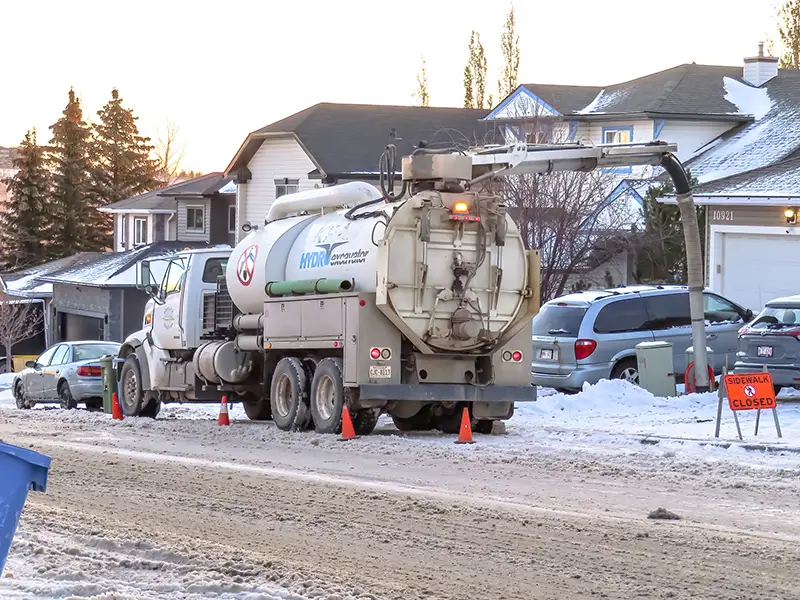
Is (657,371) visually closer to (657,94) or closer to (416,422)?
(416,422)

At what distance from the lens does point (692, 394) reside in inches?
830

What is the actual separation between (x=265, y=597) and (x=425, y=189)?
10.4m

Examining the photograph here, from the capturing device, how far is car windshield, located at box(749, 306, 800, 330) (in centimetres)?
2059

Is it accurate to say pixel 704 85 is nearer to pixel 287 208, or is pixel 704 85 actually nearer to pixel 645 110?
pixel 645 110

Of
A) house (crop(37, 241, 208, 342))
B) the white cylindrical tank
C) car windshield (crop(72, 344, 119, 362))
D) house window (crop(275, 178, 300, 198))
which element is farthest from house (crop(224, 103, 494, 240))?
the white cylindrical tank

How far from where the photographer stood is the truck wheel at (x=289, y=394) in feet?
62.0

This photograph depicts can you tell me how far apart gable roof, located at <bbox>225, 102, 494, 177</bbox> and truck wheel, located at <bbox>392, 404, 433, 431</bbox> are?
88.0 ft


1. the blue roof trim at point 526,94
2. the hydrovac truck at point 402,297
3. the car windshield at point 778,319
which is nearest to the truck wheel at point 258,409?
the hydrovac truck at point 402,297

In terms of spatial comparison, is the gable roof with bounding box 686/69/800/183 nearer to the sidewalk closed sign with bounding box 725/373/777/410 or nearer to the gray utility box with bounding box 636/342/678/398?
the gray utility box with bounding box 636/342/678/398

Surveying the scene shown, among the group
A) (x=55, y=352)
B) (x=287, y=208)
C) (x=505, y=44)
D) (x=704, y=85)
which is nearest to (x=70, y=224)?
(x=505, y=44)

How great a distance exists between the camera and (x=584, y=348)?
2303cm

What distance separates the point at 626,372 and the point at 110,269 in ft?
108

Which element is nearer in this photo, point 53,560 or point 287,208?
point 53,560

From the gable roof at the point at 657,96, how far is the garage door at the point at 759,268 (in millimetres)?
12393
